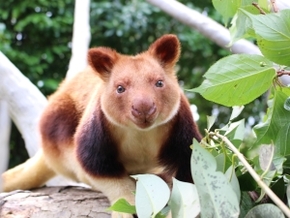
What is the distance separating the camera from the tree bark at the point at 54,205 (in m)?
1.58

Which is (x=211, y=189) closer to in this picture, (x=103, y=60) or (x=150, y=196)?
(x=150, y=196)

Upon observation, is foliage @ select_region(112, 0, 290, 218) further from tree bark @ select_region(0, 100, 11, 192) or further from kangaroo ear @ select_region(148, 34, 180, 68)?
tree bark @ select_region(0, 100, 11, 192)

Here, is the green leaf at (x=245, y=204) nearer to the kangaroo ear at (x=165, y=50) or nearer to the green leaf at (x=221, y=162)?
the green leaf at (x=221, y=162)

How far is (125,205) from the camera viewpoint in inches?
45.3

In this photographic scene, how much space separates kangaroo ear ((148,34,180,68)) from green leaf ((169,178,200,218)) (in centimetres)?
76

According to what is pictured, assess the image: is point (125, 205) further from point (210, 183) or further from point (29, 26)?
point (29, 26)

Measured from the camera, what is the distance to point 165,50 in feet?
5.80

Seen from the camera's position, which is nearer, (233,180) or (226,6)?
(233,180)

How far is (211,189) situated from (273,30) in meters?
0.34

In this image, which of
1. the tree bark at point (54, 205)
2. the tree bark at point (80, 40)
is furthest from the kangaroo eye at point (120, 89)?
the tree bark at point (80, 40)

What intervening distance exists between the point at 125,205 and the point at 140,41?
4082 mm

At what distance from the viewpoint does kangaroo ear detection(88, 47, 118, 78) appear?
174 centimetres

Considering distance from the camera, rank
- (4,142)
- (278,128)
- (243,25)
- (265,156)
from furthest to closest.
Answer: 1. (4,142)
2. (243,25)
3. (278,128)
4. (265,156)

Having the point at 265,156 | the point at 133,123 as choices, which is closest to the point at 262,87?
the point at 265,156
